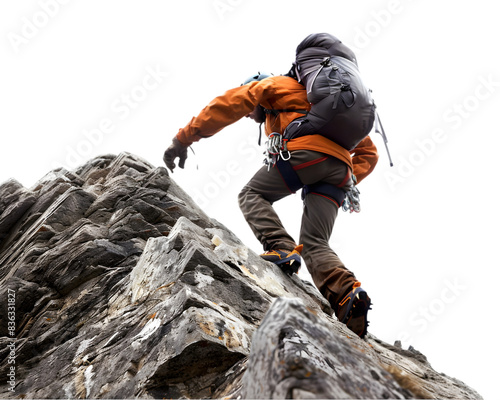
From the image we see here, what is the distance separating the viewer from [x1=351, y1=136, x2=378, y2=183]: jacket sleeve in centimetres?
968

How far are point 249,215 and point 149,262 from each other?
214 centimetres

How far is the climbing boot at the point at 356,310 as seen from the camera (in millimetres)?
7297

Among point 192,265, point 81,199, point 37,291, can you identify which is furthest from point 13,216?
point 192,265

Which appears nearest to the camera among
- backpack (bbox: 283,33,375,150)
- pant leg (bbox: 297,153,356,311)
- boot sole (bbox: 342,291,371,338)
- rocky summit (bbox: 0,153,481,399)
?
rocky summit (bbox: 0,153,481,399)

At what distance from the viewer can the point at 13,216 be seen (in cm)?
1102

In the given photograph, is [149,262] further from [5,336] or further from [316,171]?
[316,171]

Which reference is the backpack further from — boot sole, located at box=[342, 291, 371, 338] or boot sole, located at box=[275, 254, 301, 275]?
boot sole, located at box=[342, 291, 371, 338]

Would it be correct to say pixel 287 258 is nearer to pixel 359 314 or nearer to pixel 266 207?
pixel 266 207

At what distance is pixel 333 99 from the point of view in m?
8.05

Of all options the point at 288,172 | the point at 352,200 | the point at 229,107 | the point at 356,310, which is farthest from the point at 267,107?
the point at 356,310

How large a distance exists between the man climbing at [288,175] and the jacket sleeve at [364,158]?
0.70 m

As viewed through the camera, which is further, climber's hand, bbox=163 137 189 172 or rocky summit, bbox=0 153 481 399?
climber's hand, bbox=163 137 189 172

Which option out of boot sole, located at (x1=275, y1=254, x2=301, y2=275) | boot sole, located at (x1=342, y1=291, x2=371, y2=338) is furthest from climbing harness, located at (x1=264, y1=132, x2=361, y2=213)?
boot sole, located at (x1=342, y1=291, x2=371, y2=338)

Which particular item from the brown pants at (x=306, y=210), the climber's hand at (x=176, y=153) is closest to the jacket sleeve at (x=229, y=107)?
the climber's hand at (x=176, y=153)
